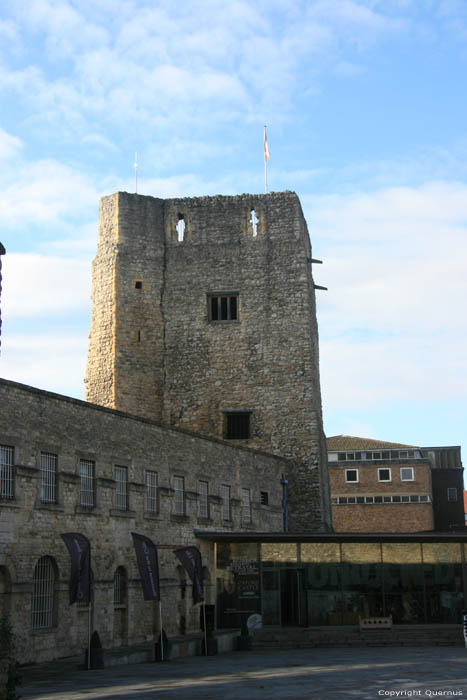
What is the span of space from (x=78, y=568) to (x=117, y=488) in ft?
18.5

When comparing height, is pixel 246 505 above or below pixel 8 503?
above

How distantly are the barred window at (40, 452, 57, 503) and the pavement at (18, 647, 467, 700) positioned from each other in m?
4.12

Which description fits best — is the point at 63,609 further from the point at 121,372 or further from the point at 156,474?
the point at 121,372

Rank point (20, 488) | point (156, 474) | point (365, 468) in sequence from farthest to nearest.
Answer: point (365, 468)
point (156, 474)
point (20, 488)

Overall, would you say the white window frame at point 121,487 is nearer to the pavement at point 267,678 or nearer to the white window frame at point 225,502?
the pavement at point 267,678

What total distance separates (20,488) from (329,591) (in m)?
12.7

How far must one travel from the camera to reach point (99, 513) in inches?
1010

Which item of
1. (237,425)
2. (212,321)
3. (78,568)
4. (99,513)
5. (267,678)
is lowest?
(267,678)

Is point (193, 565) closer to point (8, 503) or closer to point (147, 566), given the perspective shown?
point (147, 566)

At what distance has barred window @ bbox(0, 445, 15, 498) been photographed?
72.4 feet

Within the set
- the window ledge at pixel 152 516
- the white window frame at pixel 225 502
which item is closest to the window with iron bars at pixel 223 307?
the white window frame at pixel 225 502

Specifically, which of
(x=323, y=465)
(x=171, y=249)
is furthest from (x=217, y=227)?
(x=323, y=465)

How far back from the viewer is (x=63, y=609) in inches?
925

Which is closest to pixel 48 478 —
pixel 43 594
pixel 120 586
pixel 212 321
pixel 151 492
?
pixel 43 594
